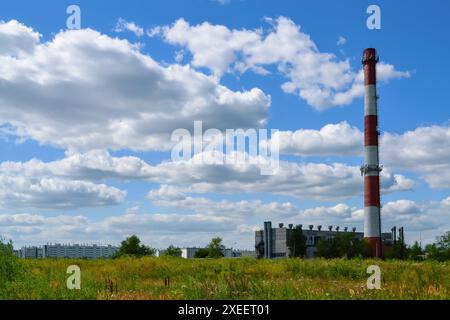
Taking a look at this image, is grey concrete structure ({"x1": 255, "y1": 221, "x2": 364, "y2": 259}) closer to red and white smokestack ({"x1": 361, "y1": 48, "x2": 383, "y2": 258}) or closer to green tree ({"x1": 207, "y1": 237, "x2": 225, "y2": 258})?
green tree ({"x1": 207, "y1": 237, "x2": 225, "y2": 258})

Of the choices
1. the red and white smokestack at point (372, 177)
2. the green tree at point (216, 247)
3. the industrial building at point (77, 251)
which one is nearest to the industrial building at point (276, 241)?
the green tree at point (216, 247)

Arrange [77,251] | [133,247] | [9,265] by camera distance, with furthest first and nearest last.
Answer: [77,251], [133,247], [9,265]

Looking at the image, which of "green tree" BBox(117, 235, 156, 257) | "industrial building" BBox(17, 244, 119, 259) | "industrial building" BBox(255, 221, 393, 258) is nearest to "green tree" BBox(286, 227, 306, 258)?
"industrial building" BBox(255, 221, 393, 258)

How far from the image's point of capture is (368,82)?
57.2 metres

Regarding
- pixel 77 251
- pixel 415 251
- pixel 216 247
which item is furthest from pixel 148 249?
pixel 77 251

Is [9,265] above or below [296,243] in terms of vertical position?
above

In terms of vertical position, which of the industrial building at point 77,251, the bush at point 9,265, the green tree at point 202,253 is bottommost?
the industrial building at point 77,251

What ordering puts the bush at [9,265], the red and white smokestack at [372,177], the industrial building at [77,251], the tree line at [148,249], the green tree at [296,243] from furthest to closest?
the industrial building at [77,251]
the green tree at [296,243]
the tree line at [148,249]
the red and white smokestack at [372,177]
the bush at [9,265]

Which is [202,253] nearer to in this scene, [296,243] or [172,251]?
[172,251]

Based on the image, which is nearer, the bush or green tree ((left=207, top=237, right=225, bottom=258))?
the bush

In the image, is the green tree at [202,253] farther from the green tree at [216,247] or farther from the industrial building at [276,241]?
the industrial building at [276,241]

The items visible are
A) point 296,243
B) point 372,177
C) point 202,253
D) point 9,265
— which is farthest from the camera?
point 296,243
